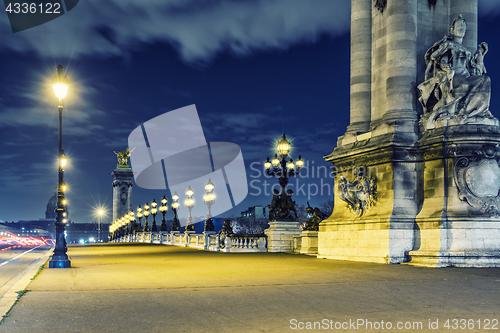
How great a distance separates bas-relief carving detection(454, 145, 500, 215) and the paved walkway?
3322 millimetres

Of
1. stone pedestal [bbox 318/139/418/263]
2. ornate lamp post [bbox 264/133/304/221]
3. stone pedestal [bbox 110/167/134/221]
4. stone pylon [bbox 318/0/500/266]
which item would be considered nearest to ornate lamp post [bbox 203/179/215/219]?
ornate lamp post [bbox 264/133/304/221]

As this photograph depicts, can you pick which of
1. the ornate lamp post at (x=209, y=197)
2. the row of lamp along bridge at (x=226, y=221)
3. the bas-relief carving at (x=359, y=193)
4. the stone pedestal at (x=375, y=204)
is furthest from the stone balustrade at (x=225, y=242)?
the bas-relief carving at (x=359, y=193)

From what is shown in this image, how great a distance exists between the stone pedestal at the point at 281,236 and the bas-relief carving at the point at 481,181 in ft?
44.3

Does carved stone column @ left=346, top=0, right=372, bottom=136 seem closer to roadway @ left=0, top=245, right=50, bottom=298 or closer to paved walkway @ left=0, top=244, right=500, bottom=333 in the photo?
paved walkway @ left=0, top=244, right=500, bottom=333

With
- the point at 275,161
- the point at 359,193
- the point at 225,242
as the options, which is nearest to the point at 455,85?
the point at 359,193

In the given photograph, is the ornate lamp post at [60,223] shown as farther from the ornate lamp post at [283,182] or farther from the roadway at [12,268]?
the ornate lamp post at [283,182]

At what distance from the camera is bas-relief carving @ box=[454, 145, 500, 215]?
17.6 metres

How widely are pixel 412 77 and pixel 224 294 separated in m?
13.2

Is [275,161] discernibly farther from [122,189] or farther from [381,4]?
[122,189]

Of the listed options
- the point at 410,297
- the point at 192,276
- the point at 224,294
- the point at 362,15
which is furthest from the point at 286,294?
the point at 362,15

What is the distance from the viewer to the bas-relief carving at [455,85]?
729 inches

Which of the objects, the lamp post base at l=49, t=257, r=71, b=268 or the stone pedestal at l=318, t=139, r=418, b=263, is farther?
the stone pedestal at l=318, t=139, r=418, b=263

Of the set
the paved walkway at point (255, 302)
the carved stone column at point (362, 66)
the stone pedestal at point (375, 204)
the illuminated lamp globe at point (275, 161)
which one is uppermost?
the carved stone column at point (362, 66)

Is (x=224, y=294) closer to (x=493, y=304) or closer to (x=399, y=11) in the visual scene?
(x=493, y=304)
